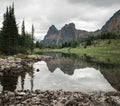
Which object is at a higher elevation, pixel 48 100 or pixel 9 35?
pixel 9 35

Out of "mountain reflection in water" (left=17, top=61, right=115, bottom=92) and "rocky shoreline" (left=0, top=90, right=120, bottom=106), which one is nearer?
"rocky shoreline" (left=0, top=90, right=120, bottom=106)

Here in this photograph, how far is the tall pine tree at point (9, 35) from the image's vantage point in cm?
9106

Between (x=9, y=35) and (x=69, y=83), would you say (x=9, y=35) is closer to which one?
(x=9, y=35)

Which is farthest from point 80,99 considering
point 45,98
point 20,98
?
point 20,98

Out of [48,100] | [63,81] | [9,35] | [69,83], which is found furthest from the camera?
[9,35]

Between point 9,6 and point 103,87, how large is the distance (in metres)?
69.9

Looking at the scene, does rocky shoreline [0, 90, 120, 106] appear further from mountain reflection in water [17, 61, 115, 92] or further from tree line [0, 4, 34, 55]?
tree line [0, 4, 34, 55]

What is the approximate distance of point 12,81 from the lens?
37219 mm

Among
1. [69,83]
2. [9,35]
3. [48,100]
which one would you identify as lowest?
[69,83]

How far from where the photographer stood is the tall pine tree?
91062 millimetres

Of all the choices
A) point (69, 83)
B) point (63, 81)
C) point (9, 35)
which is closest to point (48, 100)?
point (69, 83)

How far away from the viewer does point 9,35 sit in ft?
304

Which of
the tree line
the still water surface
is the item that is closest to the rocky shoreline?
the still water surface

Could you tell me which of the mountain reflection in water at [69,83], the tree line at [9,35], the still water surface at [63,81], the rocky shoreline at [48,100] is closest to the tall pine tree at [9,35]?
the tree line at [9,35]
